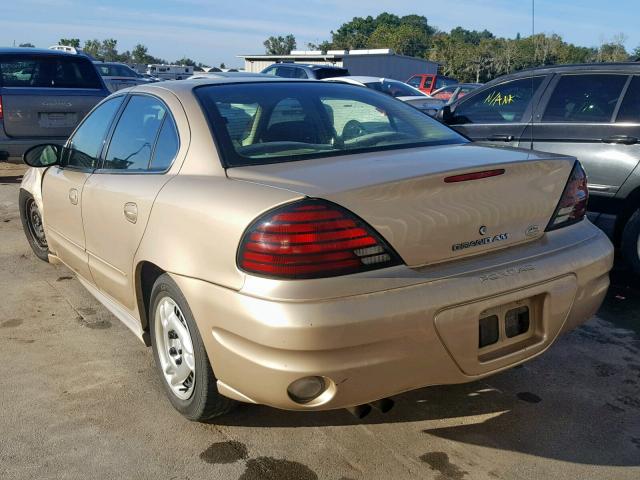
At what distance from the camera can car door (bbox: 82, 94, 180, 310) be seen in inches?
123

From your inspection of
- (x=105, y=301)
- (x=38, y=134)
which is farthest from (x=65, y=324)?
(x=38, y=134)

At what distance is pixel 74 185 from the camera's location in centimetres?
396

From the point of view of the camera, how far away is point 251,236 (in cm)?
241

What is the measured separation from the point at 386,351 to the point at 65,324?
269 centimetres

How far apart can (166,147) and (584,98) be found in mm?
3716

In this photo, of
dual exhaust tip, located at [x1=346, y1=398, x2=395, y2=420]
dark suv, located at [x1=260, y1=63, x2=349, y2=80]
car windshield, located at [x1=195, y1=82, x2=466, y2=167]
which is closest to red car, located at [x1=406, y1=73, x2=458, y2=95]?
dark suv, located at [x1=260, y1=63, x2=349, y2=80]

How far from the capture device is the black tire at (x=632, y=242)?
494 centimetres

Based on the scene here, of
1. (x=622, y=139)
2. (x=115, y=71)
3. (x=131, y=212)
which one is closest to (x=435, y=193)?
(x=131, y=212)

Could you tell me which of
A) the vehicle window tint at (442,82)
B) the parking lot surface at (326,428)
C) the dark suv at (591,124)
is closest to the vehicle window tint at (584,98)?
the dark suv at (591,124)

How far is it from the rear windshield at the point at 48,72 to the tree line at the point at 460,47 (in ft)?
19.5

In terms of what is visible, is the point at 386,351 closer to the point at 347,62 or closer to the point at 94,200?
the point at 94,200

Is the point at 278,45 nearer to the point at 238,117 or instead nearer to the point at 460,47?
the point at 460,47

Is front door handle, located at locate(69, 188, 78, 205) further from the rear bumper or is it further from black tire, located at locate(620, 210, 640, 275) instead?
black tire, located at locate(620, 210, 640, 275)

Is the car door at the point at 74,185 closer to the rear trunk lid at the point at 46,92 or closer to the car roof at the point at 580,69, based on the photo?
the car roof at the point at 580,69
